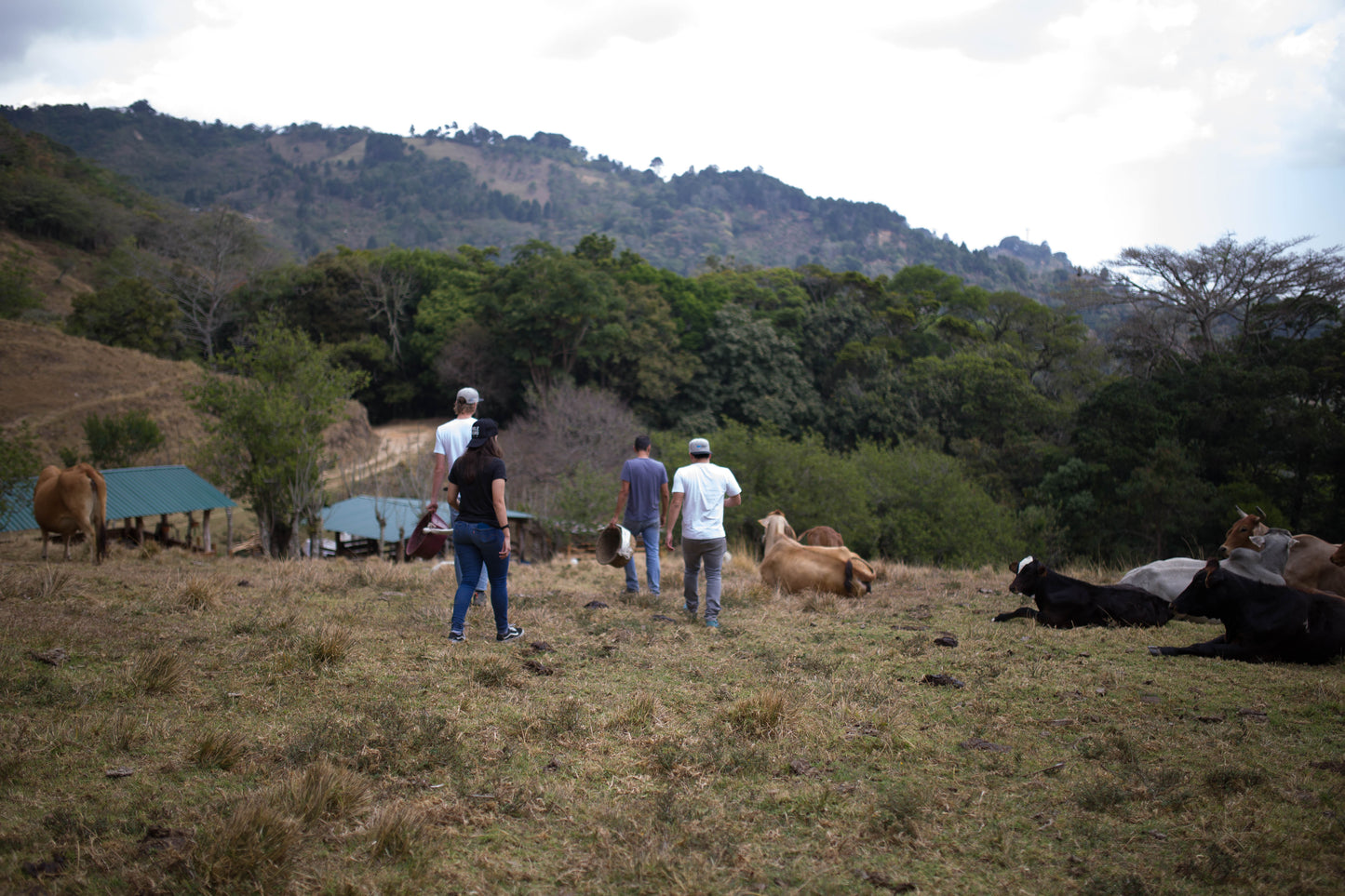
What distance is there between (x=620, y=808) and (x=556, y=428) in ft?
123

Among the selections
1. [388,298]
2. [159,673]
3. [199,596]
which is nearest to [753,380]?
[388,298]

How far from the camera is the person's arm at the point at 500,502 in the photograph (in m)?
6.14

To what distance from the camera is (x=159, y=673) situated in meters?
4.89

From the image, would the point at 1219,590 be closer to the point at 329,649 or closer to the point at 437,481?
the point at 437,481

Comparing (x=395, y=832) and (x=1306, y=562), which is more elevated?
(x=1306, y=562)

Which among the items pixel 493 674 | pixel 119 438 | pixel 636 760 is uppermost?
pixel 119 438

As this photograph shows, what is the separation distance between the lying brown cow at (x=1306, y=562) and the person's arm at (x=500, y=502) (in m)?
6.45

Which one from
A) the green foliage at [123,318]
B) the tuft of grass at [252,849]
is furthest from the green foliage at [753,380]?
the tuft of grass at [252,849]

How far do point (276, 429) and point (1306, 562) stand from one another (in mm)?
16280

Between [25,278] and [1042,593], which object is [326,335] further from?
[1042,593]

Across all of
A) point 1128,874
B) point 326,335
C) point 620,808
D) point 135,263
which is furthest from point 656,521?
point 135,263

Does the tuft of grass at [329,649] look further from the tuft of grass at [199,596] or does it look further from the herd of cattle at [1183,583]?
the herd of cattle at [1183,583]

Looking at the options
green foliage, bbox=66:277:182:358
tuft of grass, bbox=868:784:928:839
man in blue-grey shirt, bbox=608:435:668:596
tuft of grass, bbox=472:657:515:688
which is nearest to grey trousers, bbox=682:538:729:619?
man in blue-grey shirt, bbox=608:435:668:596

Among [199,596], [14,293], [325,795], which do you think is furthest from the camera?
[14,293]
